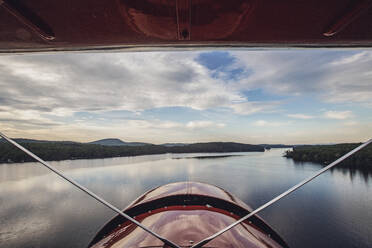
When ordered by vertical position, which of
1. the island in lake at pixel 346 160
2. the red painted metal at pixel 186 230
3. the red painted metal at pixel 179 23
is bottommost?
the island in lake at pixel 346 160

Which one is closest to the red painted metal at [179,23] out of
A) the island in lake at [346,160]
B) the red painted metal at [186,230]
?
the red painted metal at [186,230]

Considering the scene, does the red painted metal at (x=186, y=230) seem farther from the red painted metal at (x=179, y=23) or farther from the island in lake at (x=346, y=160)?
the island in lake at (x=346, y=160)

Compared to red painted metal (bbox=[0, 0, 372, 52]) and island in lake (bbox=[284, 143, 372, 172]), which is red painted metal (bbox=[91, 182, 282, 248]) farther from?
island in lake (bbox=[284, 143, 372, 172])

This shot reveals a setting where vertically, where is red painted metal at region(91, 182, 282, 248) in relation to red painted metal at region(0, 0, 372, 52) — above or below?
below

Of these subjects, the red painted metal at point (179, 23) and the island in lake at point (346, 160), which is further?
the island in lake at point (346, 160)

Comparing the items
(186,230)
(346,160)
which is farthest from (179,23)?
(346,160)

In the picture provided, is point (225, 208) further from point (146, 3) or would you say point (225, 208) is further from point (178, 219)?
point (146, 3)

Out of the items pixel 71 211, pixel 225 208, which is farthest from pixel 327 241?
pixel 71 211

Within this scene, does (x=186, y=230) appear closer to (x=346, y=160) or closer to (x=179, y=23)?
(x=179, y=23)

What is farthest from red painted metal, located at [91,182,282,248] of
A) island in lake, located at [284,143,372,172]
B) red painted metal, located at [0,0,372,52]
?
island in lake, located at [284,143,372,172]
